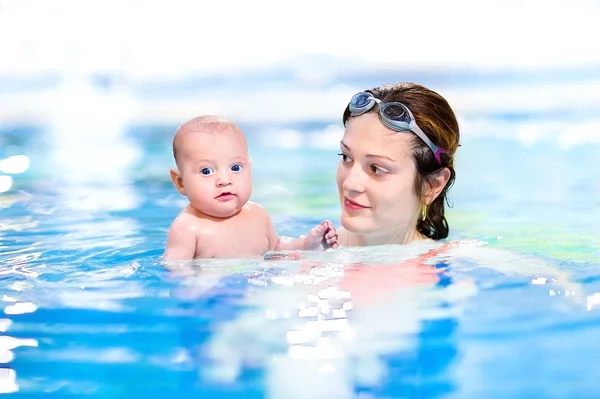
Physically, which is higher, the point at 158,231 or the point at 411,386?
the point at 158,231

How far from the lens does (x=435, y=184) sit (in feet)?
13.5

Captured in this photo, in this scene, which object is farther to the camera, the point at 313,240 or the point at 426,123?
the point at 313,240

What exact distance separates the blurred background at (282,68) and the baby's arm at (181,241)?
17.8 feet

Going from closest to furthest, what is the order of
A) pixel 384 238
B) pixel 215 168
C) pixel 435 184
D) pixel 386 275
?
pixel 386 275 < pixel 215 168 < pixel 435 184 < pixel 384 238

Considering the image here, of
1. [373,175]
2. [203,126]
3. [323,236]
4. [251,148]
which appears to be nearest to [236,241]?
[323,236]

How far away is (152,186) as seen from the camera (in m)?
7.16

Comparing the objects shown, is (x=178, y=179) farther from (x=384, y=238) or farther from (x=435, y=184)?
(x=435, y=184)

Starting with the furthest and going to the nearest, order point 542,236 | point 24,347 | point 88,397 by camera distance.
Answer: point 542,236 < point 24,347 < point 88,397

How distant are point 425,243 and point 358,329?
130cm

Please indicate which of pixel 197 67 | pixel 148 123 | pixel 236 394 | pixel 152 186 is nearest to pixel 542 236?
pixel 236 394

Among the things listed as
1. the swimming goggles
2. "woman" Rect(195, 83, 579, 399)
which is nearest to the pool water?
"woman" Rect(195, 83, 579, 399)

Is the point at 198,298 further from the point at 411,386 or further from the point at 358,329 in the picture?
the point at 411,386

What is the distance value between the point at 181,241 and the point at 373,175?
83 centimetres

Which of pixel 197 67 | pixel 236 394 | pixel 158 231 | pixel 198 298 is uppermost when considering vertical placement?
pixel 197 67
